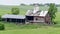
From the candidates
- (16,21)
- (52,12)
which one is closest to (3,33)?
(16,21)

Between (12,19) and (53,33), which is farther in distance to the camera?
(12,19)

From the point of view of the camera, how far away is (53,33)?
2878 centimetres

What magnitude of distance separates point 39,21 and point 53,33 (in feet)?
66.0

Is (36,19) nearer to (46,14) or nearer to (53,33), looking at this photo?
(46,14)

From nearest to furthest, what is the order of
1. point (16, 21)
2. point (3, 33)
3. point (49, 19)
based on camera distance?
1. point (3, 33)
2. point (16, 21)
3. point (49, 19)

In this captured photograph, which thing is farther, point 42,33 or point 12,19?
point 12,19

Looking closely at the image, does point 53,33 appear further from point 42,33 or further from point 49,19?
point 49,19

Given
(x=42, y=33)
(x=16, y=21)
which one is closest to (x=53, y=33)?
(x=42, y=33)

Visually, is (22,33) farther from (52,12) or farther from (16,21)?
(52,12)

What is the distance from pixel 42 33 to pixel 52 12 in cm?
2435

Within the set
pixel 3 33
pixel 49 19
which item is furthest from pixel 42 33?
pixel 49 19

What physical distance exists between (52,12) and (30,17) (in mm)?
5715

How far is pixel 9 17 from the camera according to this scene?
160ft

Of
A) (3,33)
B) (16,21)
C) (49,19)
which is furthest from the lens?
(49,19)
